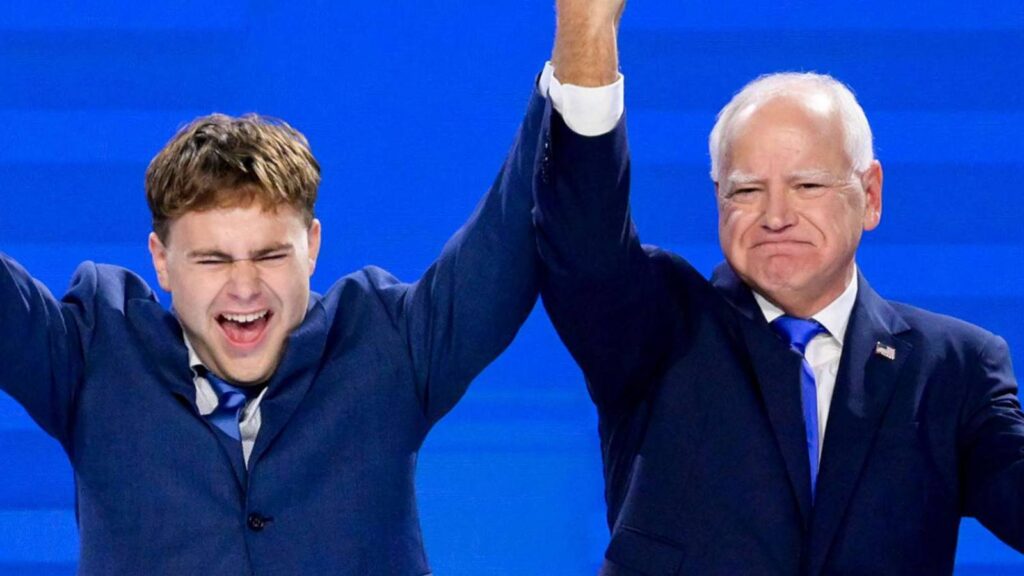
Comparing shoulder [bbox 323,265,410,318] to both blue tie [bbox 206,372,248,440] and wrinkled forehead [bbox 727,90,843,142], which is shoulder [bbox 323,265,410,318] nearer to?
blue tie [bbox 206,372,248,440]

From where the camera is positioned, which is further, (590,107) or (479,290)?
(479,290)

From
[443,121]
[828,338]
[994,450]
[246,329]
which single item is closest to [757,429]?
[828,338]

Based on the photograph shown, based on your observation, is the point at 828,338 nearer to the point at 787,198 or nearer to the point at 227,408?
the point at 787,198

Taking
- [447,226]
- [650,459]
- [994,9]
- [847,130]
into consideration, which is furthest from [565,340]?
[994,9]

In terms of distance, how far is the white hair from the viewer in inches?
95.3

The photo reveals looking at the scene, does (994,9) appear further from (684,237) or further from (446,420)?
(446,420)

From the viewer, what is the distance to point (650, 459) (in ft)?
7.76

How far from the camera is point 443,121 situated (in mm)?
3525

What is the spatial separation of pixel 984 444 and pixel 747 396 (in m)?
0.31

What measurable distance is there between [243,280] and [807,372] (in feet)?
2.43

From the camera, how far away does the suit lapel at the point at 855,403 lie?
90.9 inches

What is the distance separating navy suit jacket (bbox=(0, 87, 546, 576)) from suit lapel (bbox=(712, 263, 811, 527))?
0.95ft

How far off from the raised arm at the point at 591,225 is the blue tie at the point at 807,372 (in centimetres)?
20

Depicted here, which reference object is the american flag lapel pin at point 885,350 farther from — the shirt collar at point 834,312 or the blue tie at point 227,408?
the blue tie at point 227,408
